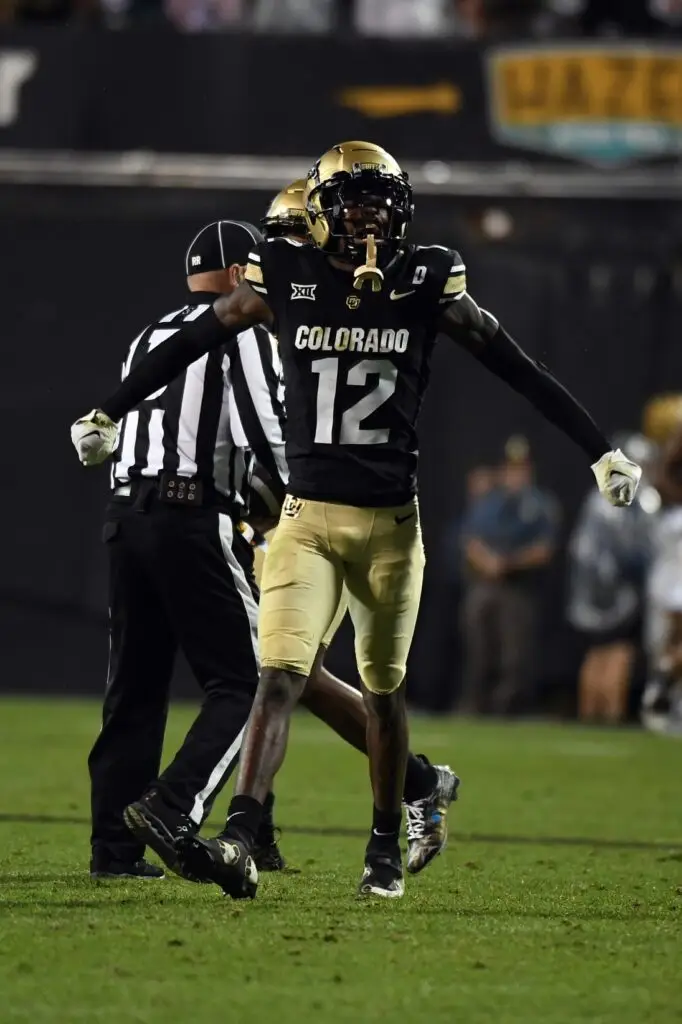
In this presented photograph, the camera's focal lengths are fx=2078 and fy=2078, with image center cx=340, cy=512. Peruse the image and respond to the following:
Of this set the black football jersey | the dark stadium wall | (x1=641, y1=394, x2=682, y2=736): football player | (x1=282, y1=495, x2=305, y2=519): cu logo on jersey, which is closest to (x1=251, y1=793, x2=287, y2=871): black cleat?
(x1=282, y1=495, x2=305, y2=519): cu logo on jersey

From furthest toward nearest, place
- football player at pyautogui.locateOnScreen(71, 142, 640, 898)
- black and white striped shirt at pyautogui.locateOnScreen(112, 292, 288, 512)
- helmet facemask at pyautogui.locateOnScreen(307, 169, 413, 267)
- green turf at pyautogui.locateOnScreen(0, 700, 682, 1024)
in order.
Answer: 1. black and white striped shirt at pyautogui.locateOnScreen(112, 292, 288, 512)
2. helmet facemask at pyautogui.locateOnScreen(307, 169, 413, 267)
3. football player at pyautogui.locateOnScreen(71, 142, 640, 898)
4. green turf at pyautogui.locateOnScreen(0, 700, 682, 1024)

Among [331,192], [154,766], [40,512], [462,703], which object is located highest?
[331,192]

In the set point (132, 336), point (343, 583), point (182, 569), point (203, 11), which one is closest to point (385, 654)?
point (343, 583)

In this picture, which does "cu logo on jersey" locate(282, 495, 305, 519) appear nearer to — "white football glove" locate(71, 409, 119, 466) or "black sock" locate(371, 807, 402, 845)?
"white football glove" locate(71, 409, 119, 466)

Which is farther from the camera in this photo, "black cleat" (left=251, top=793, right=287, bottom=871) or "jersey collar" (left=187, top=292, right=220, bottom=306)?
"black cleat" (left=251, top=793, right=287, bottom=871)

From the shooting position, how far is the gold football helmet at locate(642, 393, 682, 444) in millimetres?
14156

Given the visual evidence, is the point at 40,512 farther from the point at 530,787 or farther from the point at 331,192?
the point at 331,192

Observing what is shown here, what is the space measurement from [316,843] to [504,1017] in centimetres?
337

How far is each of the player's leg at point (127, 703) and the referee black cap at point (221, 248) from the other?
2.80 ft

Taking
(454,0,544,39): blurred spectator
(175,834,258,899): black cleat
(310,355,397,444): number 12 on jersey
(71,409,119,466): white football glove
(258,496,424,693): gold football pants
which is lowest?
(175,834,258,899): black cleat

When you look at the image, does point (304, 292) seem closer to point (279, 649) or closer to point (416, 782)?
point (279, 649)

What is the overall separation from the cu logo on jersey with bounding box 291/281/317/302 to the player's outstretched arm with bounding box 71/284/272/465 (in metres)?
0.10

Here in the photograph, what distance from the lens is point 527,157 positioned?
14930 mm

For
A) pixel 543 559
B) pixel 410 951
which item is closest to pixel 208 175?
pixel 543 559
